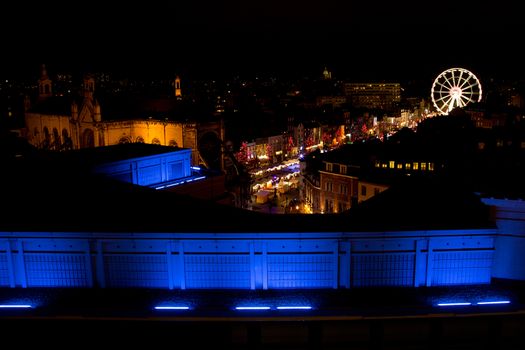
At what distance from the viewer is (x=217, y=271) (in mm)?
11891

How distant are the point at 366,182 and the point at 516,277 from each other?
1034 inches

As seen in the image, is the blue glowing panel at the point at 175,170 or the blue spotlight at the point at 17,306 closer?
the blue spotlight at the point at 17,306

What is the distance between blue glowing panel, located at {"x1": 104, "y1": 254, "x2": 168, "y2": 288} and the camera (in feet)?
39.1

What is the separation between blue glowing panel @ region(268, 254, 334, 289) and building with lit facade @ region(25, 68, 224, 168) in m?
34.8

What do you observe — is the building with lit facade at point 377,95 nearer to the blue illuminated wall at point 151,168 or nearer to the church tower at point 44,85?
the church tower at point 44,85

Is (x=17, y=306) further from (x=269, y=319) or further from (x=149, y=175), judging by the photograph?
(x=149, y=175)

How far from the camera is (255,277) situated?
11.9 meters

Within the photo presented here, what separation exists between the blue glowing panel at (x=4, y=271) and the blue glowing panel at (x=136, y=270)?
2.27 m

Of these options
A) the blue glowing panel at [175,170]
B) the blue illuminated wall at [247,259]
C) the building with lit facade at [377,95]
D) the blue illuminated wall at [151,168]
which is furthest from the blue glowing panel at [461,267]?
the building with lit facade at [377,95]

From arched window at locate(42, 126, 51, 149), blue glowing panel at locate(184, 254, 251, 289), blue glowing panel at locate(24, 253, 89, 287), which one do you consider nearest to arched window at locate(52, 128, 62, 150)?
arched window at locate(42, 126, 51, 149)

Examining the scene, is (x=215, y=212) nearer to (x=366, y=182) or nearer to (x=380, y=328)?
(x=380, y=328)

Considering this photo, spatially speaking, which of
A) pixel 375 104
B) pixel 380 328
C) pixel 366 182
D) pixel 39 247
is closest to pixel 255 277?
pixel 380 328

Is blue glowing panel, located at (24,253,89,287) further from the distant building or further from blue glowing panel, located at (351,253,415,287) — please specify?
the distant building

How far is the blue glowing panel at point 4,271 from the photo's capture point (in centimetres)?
1199
